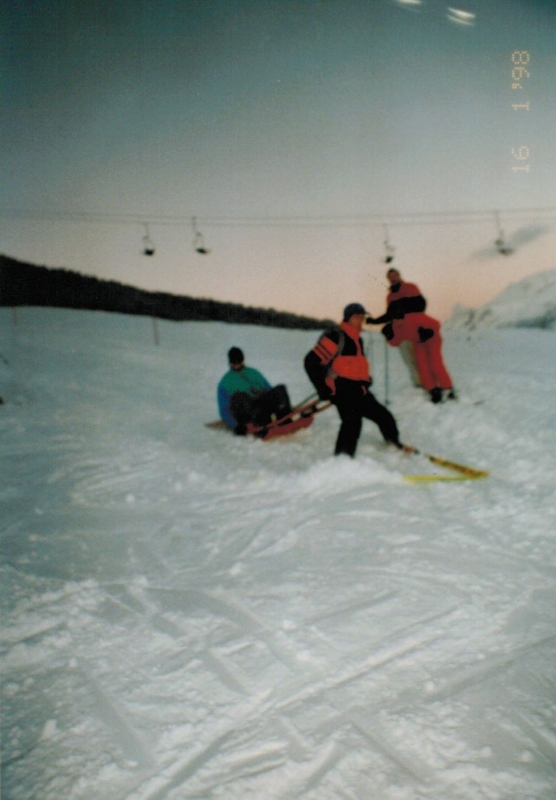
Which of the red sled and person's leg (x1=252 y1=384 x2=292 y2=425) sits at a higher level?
person's leg (x1=252 y1=384 x2=292 y2=425)

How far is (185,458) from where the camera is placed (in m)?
5.45

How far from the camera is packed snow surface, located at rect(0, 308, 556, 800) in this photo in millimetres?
1712

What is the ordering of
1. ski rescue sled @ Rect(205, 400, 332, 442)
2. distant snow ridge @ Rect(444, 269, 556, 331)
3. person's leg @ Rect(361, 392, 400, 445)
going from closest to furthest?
person's leg @ Rect(361, 392, 400, 445)
ski rescue sled @ Rect(205, 400, 332, 442)
distant snow ridge @ Rect(444, 269, 556, 331)

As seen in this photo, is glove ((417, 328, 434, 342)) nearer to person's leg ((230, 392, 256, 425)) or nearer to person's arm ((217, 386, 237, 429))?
person's leg ((230, 392, 256, 425))

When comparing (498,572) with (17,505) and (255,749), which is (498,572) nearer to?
(255,749)

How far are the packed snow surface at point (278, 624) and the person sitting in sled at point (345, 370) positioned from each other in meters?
0.47

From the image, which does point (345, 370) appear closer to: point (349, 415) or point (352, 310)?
point (349, 415)

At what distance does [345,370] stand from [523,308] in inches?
1651

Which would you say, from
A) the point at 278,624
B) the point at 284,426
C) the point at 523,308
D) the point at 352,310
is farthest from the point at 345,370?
the point at 523,308

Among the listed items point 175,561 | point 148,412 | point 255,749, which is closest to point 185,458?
point 175,561

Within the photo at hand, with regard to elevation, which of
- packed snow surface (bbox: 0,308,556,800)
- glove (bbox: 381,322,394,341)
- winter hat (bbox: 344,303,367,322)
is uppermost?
winter hat (bbox: 344,303,367,322)

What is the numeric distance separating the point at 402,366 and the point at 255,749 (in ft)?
37.3

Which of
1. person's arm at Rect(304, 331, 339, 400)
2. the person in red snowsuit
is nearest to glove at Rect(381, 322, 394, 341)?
the person in red snowsuit

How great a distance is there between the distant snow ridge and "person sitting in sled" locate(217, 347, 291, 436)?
77.7 ft
